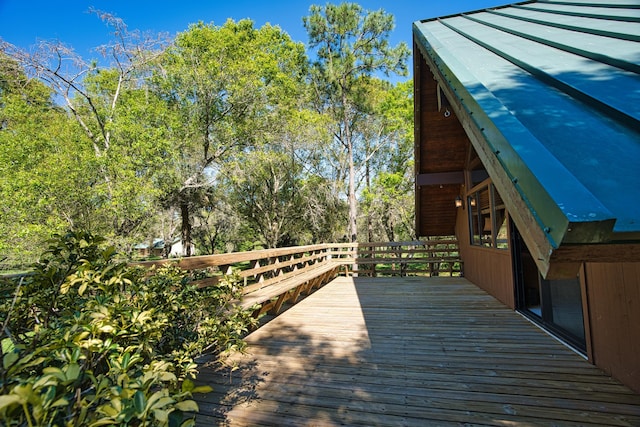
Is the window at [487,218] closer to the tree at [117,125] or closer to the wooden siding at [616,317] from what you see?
the wooden siding at [616,317]

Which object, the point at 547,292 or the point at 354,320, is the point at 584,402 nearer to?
the point at 547,292

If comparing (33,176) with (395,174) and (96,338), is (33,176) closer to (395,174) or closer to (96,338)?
(96,338)

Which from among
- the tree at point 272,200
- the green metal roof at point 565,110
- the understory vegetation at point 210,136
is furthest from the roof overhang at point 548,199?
the tree at point 272,200

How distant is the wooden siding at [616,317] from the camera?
2.01 m

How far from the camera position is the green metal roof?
76 centimetres

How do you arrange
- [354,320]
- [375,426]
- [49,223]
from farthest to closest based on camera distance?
[49,223], [354,320], [375,426]

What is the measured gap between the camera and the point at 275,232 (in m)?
13.7

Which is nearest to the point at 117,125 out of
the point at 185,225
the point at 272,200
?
the point at 185,225

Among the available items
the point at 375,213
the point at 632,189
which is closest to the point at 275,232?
the point at 375,213

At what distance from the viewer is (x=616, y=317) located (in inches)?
86.0

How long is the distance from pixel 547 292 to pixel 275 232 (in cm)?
1139

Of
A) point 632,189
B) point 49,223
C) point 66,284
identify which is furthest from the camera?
point 49,223

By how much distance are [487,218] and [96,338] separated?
5.86 m

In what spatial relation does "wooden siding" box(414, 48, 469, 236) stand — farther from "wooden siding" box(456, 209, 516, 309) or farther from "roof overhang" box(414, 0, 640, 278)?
"roof overhang" box(414, 0, 640, 278)
